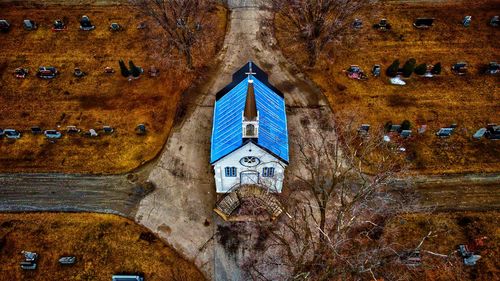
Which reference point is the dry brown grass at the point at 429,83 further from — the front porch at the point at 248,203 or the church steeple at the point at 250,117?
the church steeple at the point at 250,117

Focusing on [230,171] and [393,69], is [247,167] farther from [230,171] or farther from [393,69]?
[393,69]

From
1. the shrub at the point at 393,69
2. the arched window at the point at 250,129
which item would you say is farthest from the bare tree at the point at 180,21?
the shrub at the point at 393,69

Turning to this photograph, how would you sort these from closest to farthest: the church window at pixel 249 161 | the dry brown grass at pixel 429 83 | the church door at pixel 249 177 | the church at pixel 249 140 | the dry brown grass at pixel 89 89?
the church at pixel 249 140, the church window at pixel 249 161, the church door at pixel 249 177, the dry brown grass at pixel 89 89, the dry brown grass at pixel 429 83

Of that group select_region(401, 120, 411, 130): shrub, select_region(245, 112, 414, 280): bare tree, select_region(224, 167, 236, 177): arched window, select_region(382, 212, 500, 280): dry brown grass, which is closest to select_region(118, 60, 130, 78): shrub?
select_region(224, 167, 236, 177): arched window

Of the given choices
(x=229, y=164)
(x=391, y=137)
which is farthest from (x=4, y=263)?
(x=391, y=137)

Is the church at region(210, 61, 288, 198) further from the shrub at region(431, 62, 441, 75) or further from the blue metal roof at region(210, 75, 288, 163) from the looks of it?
the shrub at region(431, 62, 441, 75)
